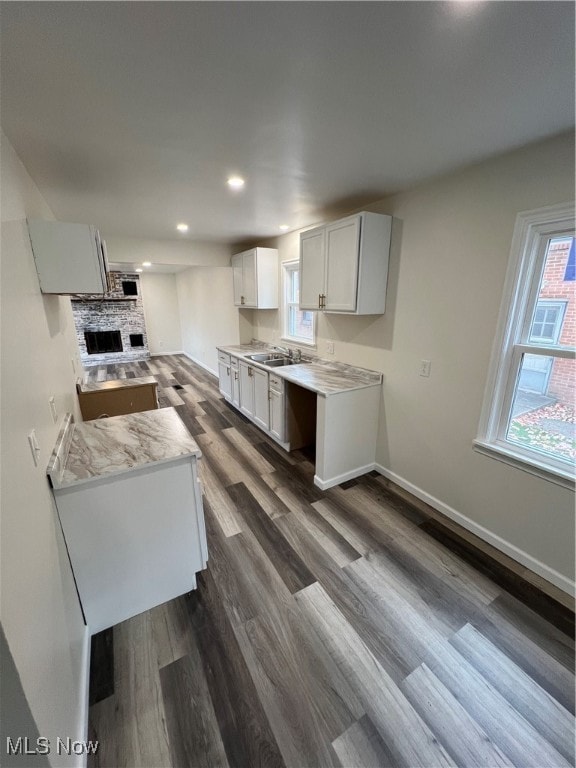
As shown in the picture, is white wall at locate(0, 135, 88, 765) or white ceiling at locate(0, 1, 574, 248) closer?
white wall at locate(0, 135, 88, 765)

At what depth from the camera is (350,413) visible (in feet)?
8.79

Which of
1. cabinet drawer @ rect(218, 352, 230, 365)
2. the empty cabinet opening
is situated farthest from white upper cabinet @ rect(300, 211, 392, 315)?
cabinet drawer @ rect(218, 352, 230, 365)

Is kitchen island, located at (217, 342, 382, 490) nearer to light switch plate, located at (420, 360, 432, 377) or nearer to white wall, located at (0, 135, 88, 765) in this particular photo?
light switch plate, located at (420, 360, 432, 377)

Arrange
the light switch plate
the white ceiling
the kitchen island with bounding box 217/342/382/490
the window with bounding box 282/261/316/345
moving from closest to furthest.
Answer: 1. the white ceiling
2. the light switch plate
3. the kitchen island with bounding box 217/342/382/490
4. the window with bounding box 282/261/316/345

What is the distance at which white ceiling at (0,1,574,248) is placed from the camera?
0.89 m

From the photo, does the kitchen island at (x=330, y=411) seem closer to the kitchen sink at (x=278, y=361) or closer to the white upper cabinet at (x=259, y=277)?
the kitchen sink at (x=278, y=361)

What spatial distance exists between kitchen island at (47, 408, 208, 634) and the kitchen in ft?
0.37

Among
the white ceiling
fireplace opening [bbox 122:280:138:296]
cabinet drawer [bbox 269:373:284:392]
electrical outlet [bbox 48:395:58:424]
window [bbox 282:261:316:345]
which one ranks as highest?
the white ceiling

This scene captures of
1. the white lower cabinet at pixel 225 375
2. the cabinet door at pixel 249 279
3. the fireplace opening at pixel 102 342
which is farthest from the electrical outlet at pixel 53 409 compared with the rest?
the fireplace opening at pixel 102 342

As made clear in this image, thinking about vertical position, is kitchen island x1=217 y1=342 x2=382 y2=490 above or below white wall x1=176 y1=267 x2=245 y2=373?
below

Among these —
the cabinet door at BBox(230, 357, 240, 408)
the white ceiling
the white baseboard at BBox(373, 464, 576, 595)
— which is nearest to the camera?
the white ceiling

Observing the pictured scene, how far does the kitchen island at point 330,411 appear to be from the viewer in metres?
2.60

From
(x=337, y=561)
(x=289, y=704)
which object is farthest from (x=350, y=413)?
(x=289, y=704)

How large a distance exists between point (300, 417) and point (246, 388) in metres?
0.98
